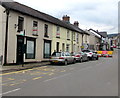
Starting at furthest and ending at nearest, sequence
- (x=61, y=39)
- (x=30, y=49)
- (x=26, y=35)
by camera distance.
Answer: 1. (x=61, y=39)
2. (x=30, y=49)
3. (x=26, y=35)

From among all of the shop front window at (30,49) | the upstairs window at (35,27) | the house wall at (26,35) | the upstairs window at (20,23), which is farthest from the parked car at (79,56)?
the upstairs window at (20,23)

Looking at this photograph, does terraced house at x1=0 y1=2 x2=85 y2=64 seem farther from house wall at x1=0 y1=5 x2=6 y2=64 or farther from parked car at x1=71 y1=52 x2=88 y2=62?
parked car at x1=71 y1=52 x2=88 y2=62

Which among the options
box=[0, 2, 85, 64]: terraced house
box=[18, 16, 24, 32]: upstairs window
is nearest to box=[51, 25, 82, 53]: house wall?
box=[0, 2, 85, 64]: terraced house

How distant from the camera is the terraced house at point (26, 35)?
1550cm

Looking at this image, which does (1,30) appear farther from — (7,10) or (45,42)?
(45,42)

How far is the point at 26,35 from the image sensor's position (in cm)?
1819

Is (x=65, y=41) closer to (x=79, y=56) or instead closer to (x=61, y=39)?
(x=61, y=39)

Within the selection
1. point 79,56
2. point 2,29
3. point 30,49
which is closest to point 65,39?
point 79,56

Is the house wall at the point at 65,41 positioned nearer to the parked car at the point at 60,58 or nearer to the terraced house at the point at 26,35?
the terraced house at the point at 26,35

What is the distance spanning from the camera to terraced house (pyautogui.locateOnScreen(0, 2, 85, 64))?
50.9 feet

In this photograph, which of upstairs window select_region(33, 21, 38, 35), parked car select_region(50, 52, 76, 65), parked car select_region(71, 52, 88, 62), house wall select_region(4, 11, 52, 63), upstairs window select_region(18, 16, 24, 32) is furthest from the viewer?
parked car select_region(71, 52, 88, 62)

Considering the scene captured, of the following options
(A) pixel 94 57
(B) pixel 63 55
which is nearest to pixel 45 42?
(B) pixel 63 55

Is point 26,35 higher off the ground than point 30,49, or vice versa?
point 26,35

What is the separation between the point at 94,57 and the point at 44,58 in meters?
10.3
